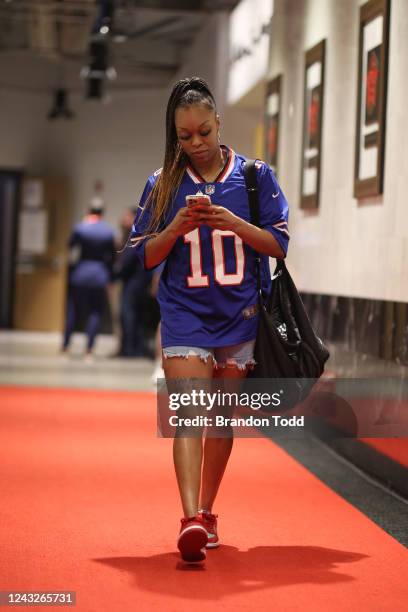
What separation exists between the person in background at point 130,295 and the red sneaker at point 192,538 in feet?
29.1

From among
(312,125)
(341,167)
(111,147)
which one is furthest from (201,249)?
(111,147)

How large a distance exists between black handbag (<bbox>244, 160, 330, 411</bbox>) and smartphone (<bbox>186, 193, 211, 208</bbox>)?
0.28 metres

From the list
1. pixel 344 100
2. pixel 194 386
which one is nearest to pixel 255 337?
pixel 194 386

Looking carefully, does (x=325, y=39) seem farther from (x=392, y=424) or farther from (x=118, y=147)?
(x=118, y=147)

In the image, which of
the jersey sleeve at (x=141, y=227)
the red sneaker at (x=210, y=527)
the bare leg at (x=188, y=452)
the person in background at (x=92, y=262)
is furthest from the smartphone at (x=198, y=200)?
the person in background at (x=92, y=262)

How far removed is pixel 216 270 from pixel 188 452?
533mm

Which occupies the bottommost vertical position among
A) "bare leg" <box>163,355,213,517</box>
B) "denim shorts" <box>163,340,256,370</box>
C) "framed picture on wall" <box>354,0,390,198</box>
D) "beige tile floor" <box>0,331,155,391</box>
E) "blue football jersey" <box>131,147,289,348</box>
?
"beige tile floor" <box>0,331,155,391</box>

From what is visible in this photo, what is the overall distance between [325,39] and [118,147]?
433 inches

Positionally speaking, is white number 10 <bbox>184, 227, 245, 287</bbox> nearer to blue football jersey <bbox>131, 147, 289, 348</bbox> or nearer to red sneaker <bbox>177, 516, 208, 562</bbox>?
blue football jersey <bbox>131, 147, 289, 348</bbox>

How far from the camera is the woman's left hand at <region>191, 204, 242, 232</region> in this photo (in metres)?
3.34

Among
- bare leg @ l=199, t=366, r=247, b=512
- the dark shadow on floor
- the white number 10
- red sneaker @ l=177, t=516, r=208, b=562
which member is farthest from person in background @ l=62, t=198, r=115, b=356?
red sneaker @ l=177, t=516, r=208, b=562

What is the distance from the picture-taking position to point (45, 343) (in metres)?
14.8

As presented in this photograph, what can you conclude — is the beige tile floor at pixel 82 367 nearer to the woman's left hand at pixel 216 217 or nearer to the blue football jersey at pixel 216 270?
the blue football jersey at pixel 216 270

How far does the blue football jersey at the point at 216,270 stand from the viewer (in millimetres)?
3502
